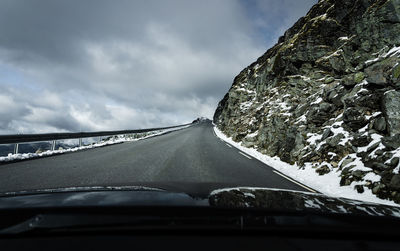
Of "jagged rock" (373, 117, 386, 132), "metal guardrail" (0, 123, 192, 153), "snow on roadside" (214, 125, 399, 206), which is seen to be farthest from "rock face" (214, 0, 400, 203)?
"metal guardrail" (0, 123, 192, 153)

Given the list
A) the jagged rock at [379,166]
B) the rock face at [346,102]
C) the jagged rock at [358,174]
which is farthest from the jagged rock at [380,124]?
the jagged rock at [358,174]

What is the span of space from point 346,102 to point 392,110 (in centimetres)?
247

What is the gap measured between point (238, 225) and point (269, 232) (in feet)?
0.77

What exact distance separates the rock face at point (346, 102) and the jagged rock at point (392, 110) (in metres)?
0.03

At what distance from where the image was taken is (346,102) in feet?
30.1

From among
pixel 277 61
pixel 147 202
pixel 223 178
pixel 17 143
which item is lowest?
pixel 223 178

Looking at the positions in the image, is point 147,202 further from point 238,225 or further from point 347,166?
point 347,166

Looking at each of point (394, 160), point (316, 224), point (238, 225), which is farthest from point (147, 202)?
point (394, 160)

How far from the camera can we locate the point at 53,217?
5.10ft

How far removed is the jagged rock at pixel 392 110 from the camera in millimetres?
6429

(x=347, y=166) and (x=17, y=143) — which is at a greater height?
(x=17, y=143)

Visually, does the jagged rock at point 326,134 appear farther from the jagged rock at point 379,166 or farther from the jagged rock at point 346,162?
the jagged rock at point 379,166

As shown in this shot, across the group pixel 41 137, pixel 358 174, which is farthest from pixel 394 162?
pixel 41 137

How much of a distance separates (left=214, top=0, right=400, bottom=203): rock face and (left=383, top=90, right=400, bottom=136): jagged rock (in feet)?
0.08
